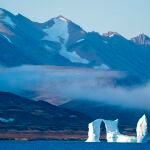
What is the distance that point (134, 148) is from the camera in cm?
19875

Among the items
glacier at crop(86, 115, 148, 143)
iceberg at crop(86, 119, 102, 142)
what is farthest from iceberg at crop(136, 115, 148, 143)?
iceberg at crop(86, 119, 102, 142)

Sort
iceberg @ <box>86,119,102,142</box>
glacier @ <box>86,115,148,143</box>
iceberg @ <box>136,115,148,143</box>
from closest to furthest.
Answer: iceberg @ <box>136,115,148,143</box> < glacier @ <box>86,115,148,143</box> < iceberg @ <box>86,119,102,142</box>

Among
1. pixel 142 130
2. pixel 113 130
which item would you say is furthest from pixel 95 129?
pixel 142 130

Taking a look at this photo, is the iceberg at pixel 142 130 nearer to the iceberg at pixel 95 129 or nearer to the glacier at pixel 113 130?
the glacier at pixel 113 130

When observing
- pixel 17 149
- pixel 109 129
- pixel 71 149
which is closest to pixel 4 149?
pixel 17 149

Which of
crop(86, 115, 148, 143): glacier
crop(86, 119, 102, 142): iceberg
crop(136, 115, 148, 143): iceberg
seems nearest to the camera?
crop(136, 115, 148, 143): iceberg

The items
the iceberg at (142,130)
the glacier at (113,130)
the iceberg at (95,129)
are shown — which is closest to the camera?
the iceberg at (142,130)

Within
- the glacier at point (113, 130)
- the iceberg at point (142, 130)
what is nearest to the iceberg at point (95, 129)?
the glacier at point (113, 130)

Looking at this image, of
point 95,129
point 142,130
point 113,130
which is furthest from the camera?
point 113,130

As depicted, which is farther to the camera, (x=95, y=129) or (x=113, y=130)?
(x=113, y=130)

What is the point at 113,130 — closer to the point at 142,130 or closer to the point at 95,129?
the point at 95,129

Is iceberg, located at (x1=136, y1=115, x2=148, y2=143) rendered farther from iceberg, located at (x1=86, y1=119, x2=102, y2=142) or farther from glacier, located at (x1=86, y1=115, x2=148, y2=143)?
iceberg, located at (x1=86, y1=119, x2=102, y2=142)

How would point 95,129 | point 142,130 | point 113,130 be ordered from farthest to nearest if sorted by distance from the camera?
1. point 113,130
2. point 95,129
3. point 142,130

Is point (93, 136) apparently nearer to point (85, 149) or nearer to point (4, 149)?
point (85, 149)
